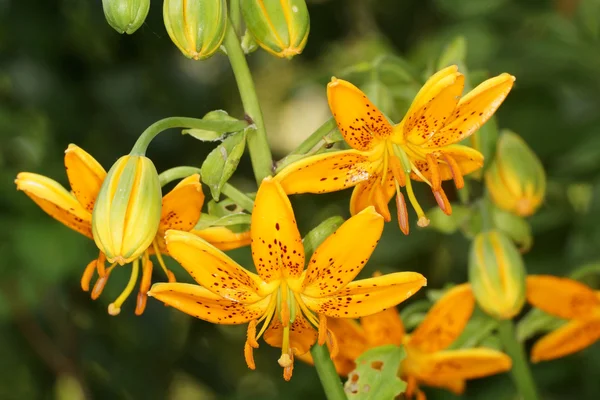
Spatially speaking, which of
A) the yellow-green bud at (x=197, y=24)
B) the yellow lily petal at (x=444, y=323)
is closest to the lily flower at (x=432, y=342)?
the yellow lily petal at (x=444, y=323)

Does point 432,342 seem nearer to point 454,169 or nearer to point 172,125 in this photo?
point 454,169

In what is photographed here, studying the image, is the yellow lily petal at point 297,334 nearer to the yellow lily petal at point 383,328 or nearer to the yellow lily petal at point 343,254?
the yellow lily petal at point 343,254

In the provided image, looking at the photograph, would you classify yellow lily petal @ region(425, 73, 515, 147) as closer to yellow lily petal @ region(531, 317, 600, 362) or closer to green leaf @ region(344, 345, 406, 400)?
green leaf @ region(344, 345, 406, 400)

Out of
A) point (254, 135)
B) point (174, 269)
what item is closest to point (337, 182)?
point (254, 135)

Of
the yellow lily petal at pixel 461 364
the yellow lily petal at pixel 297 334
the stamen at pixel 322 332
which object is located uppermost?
the stamen at pixel 322 332

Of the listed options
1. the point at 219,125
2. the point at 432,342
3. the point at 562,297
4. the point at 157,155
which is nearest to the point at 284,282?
the point at 219,125

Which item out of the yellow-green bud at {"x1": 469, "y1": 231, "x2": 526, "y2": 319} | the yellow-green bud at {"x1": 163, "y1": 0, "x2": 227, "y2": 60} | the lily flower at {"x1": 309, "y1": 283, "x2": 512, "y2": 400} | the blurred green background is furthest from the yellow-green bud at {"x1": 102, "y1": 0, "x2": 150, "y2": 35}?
the blurred green background

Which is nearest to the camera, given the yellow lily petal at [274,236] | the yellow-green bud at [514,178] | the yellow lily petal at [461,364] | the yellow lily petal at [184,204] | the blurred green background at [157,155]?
the yellow lily petal at [274,236]
